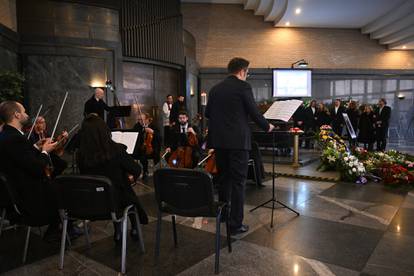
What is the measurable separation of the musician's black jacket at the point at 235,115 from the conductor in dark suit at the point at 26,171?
60.0 inches

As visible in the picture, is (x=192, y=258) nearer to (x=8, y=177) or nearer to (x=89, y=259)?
(x=89, y=259)

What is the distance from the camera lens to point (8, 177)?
2666mm

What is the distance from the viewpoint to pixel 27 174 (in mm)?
2719

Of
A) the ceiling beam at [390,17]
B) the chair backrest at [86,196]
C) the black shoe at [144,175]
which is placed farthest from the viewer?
the ceiling beam at [390,17]

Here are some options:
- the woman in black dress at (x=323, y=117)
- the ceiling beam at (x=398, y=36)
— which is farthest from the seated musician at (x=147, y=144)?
the ceiling beam at (x=398, y=36)

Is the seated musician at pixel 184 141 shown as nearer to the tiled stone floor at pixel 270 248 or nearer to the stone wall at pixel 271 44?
the tiled stone floor at pixel 270 248

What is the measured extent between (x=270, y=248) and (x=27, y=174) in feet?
7.10

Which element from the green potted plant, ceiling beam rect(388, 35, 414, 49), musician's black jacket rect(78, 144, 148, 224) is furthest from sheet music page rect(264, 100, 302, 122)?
ceiling beam rect(388, 35, 414, 49)

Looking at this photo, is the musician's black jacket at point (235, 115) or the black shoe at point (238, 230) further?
the black shoe at point (238, 230)

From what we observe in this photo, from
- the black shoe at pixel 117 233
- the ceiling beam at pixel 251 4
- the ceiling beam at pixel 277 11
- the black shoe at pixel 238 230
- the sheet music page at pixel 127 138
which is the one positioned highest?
the ceiling beam at pixel 251 4

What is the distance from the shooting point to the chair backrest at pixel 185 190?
94.0 inches

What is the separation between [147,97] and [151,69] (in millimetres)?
894

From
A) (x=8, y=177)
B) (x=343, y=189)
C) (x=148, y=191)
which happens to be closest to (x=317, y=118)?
(x=343, y=189)

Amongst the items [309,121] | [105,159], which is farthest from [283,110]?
[309,121]
